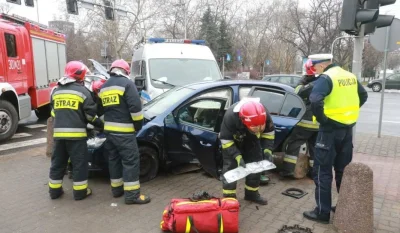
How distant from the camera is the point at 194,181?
5160mm

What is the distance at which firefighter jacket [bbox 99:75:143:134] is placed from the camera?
4102 mm

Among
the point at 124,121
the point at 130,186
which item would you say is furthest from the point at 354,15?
the point at 130,186

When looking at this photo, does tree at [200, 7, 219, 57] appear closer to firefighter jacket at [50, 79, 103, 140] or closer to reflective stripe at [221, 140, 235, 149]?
firefighter jacket at [50, 79, 103, 140]

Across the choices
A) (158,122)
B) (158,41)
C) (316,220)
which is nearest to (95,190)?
(158,122)

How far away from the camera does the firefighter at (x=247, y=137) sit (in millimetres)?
3506

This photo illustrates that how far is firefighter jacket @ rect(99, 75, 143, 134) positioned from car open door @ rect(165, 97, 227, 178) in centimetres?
72

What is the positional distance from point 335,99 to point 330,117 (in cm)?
20

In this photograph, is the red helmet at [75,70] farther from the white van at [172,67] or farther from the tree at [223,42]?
the tree at [223,42]

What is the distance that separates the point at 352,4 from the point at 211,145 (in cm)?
251

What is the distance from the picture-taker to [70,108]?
417 centimetres

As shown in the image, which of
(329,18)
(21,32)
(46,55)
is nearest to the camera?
(21,32)

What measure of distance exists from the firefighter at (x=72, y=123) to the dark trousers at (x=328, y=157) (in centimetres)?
277

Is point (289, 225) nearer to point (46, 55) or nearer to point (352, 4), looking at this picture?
point (352, 4)

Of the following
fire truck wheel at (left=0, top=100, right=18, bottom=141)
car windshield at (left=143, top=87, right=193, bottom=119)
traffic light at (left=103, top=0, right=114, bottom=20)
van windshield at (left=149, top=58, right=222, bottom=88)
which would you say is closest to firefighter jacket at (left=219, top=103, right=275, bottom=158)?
car windshield at (left=143, top=87, right=193, bottom=119)
